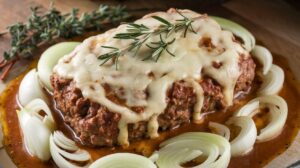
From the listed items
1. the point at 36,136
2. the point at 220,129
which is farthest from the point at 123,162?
the point at 220,129

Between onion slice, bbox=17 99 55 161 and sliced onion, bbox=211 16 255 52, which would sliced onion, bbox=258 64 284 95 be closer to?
sliced onion, bbox=211 16 255 52

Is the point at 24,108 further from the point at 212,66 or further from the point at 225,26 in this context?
the point at 225,26

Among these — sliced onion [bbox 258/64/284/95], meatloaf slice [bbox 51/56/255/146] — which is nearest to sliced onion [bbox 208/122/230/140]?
meatloaf slice [bbox 51/56/255/146]

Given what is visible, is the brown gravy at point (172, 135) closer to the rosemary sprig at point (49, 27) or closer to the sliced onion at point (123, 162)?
the sliced onion at point (123, 162)

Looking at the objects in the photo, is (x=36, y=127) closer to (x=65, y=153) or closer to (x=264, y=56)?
(x=65, y=153)

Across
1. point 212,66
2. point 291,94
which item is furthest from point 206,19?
point 291,94
